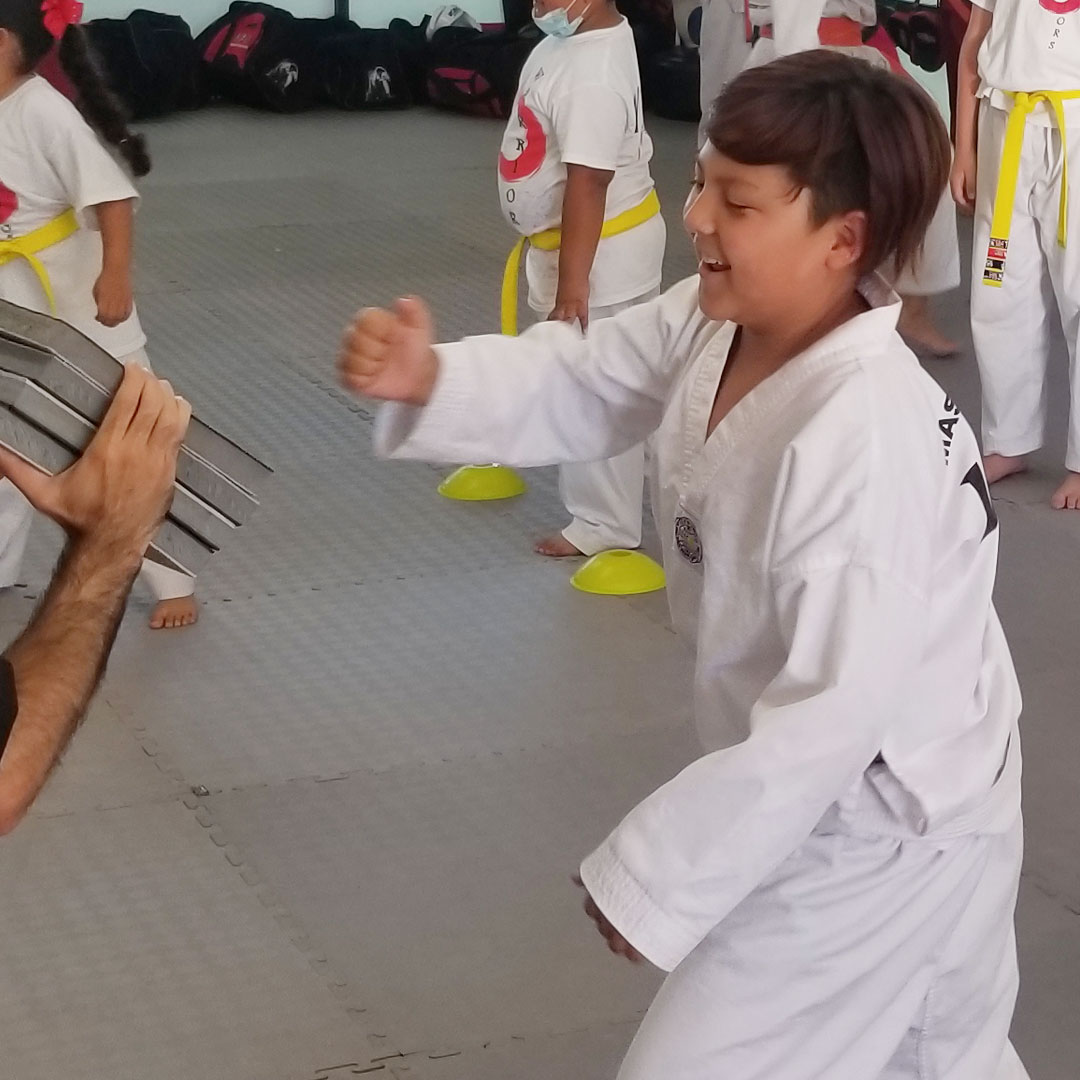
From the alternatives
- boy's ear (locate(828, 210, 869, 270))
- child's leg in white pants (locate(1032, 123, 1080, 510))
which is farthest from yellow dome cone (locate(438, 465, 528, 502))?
boy's ear (locate(828, 210, 869, 270))

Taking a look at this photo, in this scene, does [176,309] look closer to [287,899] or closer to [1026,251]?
[1026,251]

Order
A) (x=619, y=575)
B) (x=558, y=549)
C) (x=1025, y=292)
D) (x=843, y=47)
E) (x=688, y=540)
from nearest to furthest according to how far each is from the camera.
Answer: (x=688, y=540) < (x=619, y=575) < (x=558, y=549) < (x=1025, y=292) < (x=843, y=47)

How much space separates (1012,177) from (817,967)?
2.90 metres

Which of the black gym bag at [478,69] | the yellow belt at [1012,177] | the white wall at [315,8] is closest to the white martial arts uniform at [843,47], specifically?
the yellow belt at [1012,177]

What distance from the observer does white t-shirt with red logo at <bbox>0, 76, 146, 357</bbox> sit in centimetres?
328

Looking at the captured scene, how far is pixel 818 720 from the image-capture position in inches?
58.5

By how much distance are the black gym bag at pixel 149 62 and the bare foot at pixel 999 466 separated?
5860mm

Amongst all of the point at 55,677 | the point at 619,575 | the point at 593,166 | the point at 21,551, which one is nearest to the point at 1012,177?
the point at 593,166

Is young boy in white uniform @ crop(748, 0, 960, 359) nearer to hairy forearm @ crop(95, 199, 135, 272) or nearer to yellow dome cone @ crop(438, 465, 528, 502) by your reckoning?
yellow dome cone @ crop(438, 465, 528, 502)

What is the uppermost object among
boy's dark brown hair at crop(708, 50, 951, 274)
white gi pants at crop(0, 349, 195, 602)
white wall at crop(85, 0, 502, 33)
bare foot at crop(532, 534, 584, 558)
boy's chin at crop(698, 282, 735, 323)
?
boy's dark brown hair at crop(708, 50, 951, 274)

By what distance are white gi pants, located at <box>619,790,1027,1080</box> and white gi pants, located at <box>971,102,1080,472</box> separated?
106 inches

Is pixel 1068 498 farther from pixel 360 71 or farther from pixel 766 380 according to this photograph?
pixel 360 71

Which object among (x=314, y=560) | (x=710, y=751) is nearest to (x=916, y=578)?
(x=710, y=751)

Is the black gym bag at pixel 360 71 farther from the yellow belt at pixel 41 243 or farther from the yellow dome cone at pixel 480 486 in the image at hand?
the yellow belt at pixel 41 243
